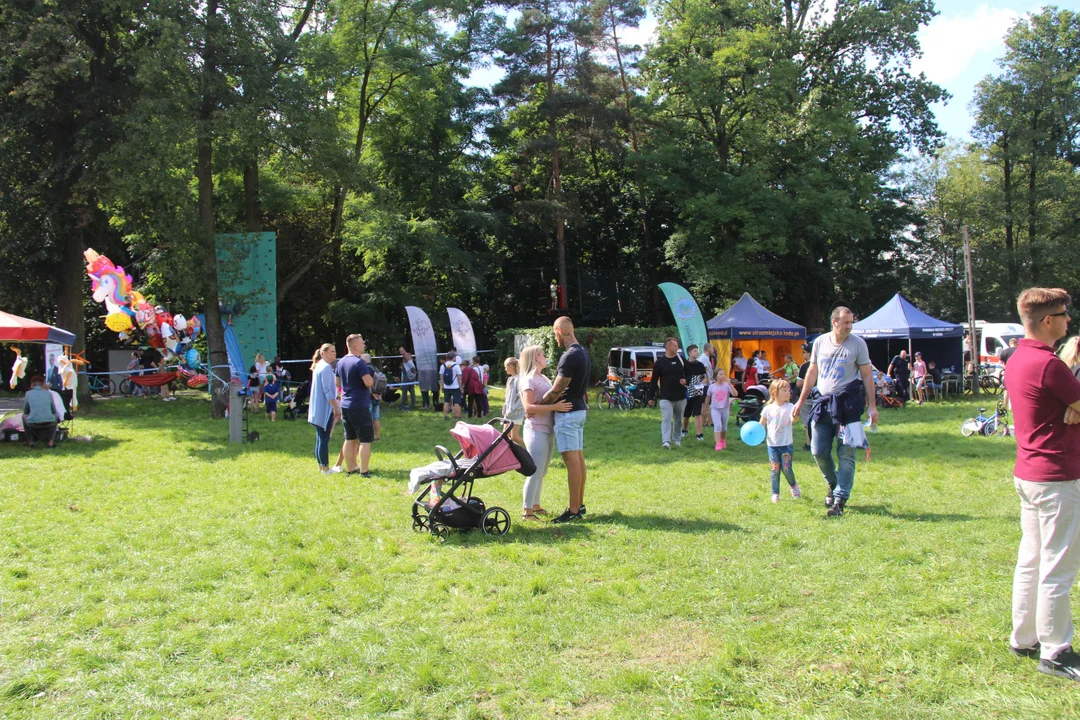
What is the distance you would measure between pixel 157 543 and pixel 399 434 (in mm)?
8020

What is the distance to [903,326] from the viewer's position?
68.5 feet

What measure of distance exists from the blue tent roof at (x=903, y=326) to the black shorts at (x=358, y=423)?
1604 centimetres

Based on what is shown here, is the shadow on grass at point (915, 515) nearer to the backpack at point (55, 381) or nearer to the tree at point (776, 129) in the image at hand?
the backpack at point (55, 381)

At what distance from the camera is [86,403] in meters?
19.1

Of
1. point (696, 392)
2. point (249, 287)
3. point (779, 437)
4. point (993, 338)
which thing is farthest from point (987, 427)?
point (249, 287)

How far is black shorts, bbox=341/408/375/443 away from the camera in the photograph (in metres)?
9.20

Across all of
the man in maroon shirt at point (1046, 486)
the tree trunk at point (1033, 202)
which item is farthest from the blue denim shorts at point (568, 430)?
the tree trunk at point (1033, 202)

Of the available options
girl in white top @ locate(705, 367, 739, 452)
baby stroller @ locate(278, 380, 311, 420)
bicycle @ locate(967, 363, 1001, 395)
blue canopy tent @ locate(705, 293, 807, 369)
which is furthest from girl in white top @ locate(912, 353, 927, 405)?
baby stroller @ locate(278, 380, 311, 420)

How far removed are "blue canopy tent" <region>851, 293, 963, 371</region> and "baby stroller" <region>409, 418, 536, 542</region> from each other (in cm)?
1611

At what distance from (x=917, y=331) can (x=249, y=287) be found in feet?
56.8

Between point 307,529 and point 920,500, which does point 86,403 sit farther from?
point 920,500

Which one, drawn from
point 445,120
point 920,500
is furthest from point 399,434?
point 445,120

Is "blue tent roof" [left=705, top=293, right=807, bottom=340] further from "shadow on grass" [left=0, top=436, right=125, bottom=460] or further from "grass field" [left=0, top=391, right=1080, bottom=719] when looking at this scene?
"shadow on grass" [left=0, top=436, right=125, bottom=460]

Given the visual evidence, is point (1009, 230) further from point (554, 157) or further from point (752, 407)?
point (752, 407)
